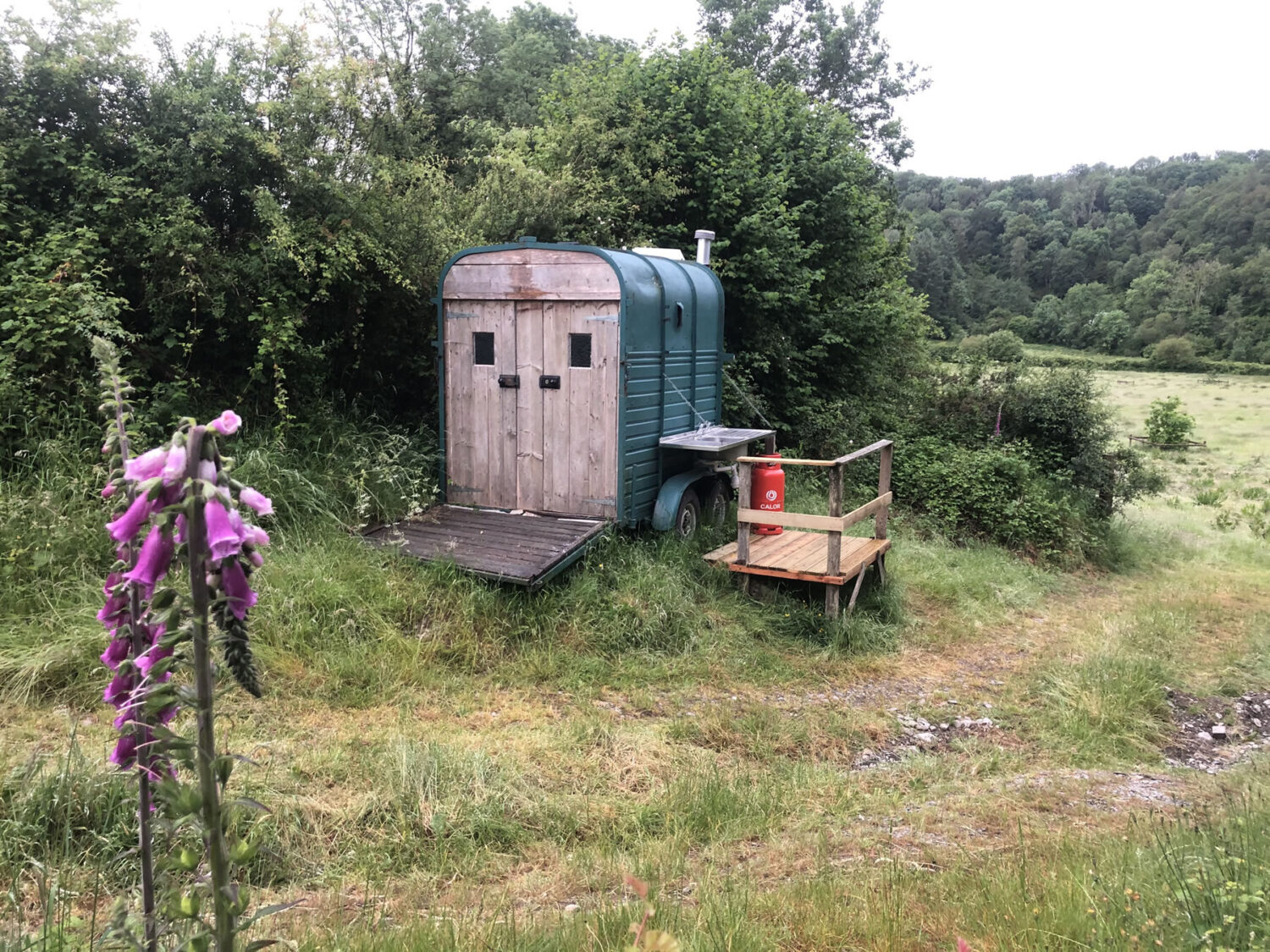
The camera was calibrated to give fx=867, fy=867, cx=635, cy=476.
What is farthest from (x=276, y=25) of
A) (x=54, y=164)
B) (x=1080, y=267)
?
(x=1080, y=267)

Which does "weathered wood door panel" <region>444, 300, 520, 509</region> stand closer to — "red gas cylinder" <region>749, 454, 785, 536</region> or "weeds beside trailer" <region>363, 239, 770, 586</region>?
"weeds beside trailer" <region>363, 239, 770, 586</region>

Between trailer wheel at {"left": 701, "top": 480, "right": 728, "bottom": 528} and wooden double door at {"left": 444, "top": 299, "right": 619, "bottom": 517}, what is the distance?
1689mm

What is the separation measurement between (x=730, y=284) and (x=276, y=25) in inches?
284

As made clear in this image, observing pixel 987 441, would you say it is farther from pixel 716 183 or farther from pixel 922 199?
pixel 922 199

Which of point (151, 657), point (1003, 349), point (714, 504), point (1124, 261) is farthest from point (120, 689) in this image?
point (1124, 261)

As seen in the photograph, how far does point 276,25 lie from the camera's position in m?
8.02

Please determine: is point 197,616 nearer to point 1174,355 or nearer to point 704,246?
point 704,246

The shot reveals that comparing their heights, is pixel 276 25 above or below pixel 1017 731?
above

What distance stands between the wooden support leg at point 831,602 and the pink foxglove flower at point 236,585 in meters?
6.61

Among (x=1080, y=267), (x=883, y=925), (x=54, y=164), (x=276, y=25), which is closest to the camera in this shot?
(x=883, y=925)

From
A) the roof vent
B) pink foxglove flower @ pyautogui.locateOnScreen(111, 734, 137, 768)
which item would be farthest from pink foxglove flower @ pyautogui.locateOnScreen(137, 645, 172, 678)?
the roof vent

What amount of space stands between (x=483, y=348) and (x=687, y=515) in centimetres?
254

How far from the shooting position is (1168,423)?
2948 centimetres

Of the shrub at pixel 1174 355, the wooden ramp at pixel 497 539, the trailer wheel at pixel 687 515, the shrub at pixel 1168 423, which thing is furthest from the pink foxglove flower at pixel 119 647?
the shrub at pixel 1174 355
